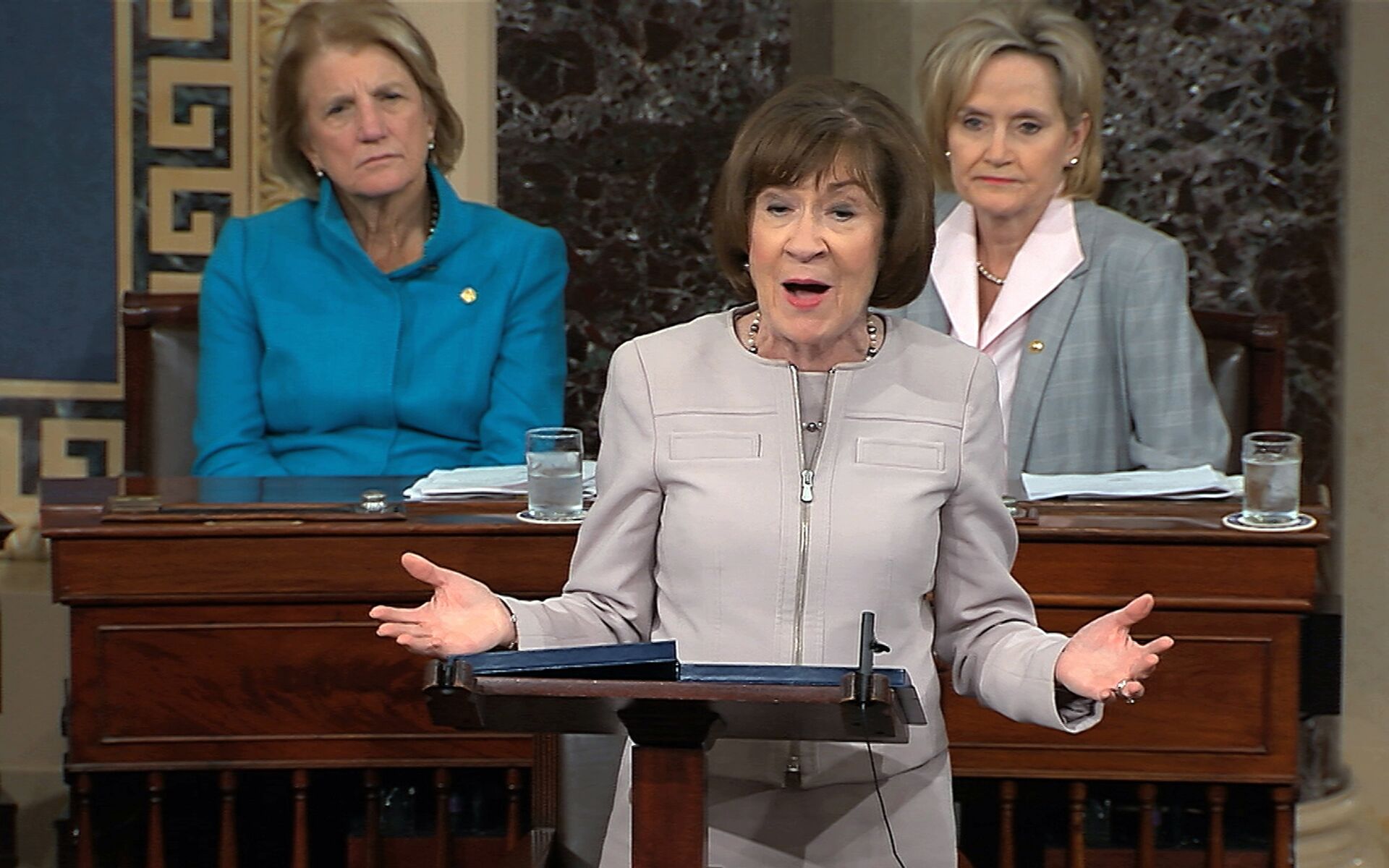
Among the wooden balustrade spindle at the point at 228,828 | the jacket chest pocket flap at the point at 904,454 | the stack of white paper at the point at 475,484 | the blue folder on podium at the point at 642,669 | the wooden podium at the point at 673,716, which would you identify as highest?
the jacket chest pocket flap at the point at 904,454

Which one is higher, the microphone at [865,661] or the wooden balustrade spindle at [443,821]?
the microphone at [865,661]

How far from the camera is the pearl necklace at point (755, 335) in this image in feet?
7.52

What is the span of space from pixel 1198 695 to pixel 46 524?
66.7 inches

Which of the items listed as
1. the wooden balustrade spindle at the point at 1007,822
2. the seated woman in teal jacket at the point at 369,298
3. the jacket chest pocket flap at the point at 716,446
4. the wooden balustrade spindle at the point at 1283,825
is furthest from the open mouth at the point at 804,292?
the seated woman in teal jacket at the point at 369,298

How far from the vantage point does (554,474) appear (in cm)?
309

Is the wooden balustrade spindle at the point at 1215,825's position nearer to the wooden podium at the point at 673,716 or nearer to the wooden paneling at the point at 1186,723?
the wooden paneling at the point at 1186,723

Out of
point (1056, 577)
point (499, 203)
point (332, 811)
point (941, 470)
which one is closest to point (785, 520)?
point (941, 470)

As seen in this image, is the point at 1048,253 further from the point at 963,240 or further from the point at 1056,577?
the point at 1056,577

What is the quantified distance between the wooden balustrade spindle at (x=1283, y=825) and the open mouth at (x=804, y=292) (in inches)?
49.8

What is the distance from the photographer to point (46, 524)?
3.03 metres

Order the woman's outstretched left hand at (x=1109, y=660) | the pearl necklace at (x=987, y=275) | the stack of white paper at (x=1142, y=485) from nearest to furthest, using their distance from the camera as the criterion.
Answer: the woman's outstretched left hand at (x=1109, y=660), the stack of white paper at (x=1142, y=485), the pearl necklace at (x=987, y=275)

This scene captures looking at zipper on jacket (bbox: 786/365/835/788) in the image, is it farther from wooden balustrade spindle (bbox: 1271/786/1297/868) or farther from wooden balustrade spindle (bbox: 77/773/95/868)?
wooden balustrade spindle (bbox: 77/773/95/868)

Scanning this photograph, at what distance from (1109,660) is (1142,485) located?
4.10 ft

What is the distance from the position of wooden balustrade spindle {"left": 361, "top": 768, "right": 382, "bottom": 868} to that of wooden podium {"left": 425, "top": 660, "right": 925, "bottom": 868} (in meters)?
1.22
